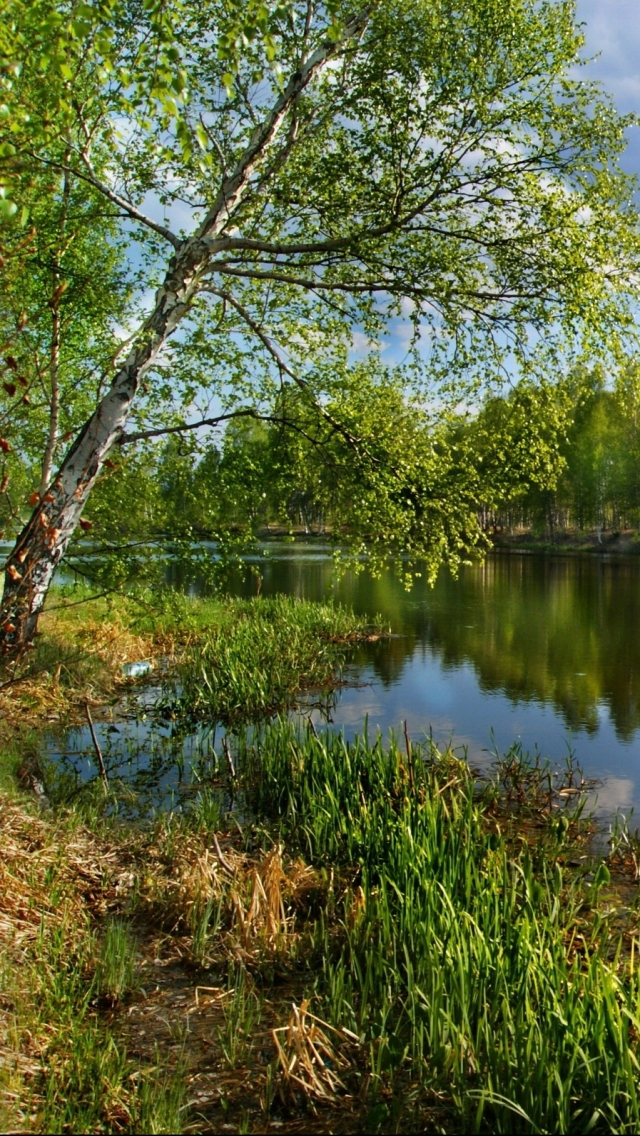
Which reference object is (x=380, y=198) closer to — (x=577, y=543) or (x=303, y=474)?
(x=303, y=474)

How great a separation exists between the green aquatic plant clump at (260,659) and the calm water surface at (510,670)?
86 cm

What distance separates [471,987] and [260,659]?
453 inches

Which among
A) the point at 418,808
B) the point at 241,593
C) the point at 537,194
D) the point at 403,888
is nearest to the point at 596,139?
the point at 537,194

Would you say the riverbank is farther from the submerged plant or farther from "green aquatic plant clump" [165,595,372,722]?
the submerged plant

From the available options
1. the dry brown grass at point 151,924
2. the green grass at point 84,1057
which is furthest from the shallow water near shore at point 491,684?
the green grass at point 84,1057

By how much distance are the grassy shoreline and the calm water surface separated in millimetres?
3459

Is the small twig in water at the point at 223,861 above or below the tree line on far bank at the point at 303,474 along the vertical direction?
below

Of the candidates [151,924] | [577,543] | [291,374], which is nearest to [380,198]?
[291,374]

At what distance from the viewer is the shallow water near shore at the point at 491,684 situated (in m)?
11.1

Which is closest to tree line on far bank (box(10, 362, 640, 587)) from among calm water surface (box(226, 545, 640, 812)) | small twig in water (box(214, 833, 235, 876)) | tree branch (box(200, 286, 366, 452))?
tree branch (box(200, 286, 366, 452))

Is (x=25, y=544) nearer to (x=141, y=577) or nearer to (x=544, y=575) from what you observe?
(x=141, y=577)

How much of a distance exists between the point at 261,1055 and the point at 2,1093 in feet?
4.41

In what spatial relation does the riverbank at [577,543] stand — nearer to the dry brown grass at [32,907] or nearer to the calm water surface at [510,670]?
the calm water surface at [510,670]

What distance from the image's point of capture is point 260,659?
613 inches
